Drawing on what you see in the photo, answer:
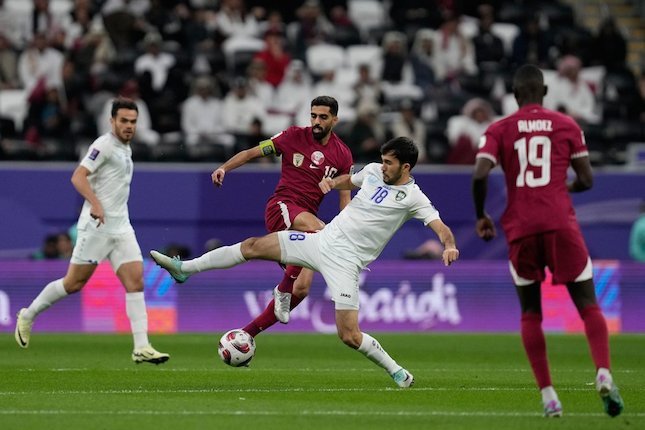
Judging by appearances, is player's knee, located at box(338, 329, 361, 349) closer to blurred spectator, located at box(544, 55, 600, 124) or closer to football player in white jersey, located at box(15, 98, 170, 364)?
football player in white jersey, located at box(15, 98, 170, 364)

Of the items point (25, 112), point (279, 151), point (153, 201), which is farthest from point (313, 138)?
point (25, 112)

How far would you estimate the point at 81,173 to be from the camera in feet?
42.7

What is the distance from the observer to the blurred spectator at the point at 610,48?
2562cm

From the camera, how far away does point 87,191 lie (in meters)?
12.9

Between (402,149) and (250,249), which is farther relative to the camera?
(250,249)

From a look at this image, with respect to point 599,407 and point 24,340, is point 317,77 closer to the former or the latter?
point 24,340

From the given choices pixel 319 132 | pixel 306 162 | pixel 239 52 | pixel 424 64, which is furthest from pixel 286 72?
pixel 319 132

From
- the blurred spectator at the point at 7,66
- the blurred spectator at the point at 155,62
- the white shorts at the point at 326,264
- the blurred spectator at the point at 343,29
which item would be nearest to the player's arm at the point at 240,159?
the white shorts at the point at 326,264

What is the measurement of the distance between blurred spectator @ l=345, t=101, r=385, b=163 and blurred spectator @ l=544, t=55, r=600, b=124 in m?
3.50

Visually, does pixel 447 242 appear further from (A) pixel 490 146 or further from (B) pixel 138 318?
(B) pixel 138 318

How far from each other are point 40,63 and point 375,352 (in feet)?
43.3

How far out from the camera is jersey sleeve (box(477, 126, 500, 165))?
9438mm

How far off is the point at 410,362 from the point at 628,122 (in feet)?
33.7

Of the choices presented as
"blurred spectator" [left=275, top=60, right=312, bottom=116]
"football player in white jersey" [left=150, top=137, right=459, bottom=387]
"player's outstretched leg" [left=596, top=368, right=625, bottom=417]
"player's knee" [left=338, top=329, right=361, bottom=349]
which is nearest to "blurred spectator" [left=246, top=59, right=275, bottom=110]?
"blurred spectator" [left=275, top=60, right=312, bottom=116]
